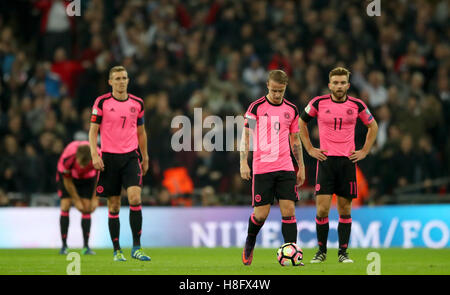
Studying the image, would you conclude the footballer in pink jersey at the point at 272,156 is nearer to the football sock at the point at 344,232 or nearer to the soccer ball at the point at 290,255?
the soccer ball at the point at 290,255

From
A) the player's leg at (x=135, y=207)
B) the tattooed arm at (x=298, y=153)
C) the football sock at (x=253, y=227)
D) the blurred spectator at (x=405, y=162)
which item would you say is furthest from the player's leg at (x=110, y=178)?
the blurred spectator at (x=405, y=162)

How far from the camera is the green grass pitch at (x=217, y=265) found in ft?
34.2

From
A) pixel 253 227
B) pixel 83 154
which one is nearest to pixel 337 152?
pixel 253 227

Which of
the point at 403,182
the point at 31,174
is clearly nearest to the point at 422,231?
the point at 403,182

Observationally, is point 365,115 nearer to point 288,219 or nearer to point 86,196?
point 288,219

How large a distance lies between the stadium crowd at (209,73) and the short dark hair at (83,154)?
418cm

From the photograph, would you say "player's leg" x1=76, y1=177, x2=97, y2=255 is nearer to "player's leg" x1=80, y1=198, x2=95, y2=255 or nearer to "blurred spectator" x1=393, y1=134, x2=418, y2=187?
"player's leg" x1=80, y1=198, x2=95, y2=255

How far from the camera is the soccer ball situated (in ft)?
36.2

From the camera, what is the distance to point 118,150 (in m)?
12.3

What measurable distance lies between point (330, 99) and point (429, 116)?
811 cm

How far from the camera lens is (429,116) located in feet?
64.0

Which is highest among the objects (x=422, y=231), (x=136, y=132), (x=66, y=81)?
(x=66, y=81)

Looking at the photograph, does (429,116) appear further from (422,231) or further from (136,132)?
(136,132)

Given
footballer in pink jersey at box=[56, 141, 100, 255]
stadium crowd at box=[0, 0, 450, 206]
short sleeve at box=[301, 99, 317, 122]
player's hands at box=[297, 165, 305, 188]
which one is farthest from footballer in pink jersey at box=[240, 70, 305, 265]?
stadium crowd at box=[0, 0, 450, 206]
